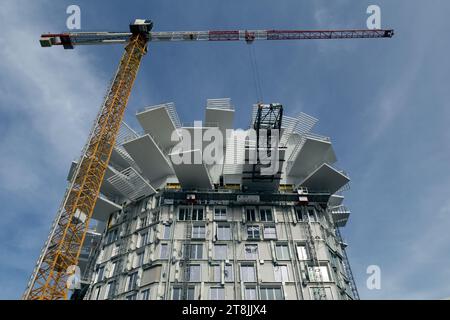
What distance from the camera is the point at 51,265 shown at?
38.9m

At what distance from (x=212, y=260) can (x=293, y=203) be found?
1481 cm

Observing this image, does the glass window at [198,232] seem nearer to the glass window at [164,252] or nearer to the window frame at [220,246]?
the window frame at [220,246]

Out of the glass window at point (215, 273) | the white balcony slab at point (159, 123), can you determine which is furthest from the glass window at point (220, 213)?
the white balcony slab at point (159, 123)

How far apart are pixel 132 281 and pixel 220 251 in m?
11.8

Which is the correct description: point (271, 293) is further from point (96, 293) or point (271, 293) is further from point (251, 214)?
point (96, 293)

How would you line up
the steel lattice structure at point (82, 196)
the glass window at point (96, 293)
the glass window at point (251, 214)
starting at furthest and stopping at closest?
the glass window at point (251, 214) → the glass window at point (96, 293) → the steel lattice structure at point (82, 196)

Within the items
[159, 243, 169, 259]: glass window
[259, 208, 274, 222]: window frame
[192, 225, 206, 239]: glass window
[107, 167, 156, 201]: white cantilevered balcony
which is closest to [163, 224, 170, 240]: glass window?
[159, 243, 169, 259]: glass window

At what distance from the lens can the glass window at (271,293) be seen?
3888 cm

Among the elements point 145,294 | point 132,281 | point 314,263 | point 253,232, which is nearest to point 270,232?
point 253,232

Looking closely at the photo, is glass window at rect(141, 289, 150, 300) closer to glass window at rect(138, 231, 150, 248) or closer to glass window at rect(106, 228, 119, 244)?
glass window at rect(138, 231, 150, 248)

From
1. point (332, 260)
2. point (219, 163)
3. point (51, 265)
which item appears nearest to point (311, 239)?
point (332, 260)

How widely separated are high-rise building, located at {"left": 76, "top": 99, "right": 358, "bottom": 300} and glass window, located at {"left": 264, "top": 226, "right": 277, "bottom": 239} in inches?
5.5

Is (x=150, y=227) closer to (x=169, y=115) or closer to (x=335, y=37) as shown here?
(x=169, y=115)

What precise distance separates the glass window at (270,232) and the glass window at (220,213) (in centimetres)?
604
